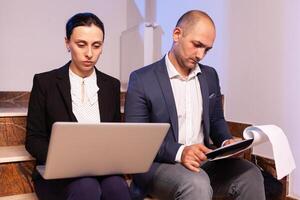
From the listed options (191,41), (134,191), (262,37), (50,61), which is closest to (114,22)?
(50,61)

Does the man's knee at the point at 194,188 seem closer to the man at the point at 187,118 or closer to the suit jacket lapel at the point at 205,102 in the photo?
the man at the point at 187,118

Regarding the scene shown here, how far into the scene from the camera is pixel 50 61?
7.30 ft

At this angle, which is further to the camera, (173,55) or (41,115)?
(173,55)

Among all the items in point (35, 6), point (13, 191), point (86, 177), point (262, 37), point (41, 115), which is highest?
point (35, 6)

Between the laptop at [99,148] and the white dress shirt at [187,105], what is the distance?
26 cm

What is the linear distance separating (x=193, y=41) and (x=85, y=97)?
1.37ft

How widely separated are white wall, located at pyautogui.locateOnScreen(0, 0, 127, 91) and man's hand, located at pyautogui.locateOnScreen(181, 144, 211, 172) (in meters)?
1.42

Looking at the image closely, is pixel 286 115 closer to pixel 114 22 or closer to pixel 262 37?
pixel 262 37

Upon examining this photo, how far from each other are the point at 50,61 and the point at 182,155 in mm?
1425

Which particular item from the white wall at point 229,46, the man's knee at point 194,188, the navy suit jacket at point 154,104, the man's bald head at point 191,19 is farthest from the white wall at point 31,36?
the man's knee at point 194,188

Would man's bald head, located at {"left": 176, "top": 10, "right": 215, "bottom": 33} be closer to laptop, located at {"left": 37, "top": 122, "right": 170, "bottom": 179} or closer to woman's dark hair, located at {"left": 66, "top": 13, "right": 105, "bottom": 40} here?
woman's dark hair, located at {"left": 66, "top": 13, "right": 105, "bottom": 40}

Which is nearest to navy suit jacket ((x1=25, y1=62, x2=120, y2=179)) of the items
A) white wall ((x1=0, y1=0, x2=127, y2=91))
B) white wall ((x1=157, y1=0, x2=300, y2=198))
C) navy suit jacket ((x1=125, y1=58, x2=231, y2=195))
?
navy suit jacket ((x1=125, y1=58, x2=231, y2=195))

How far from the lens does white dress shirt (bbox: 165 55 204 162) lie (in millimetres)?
1234

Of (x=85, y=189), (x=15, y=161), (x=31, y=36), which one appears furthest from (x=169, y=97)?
(x=31, y=36)
